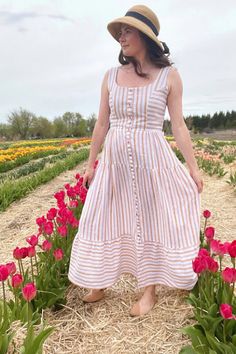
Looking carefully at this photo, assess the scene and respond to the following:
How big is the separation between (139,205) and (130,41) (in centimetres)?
102

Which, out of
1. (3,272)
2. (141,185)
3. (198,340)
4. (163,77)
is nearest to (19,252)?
(3,272)

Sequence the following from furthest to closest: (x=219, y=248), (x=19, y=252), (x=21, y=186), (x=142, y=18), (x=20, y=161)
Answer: (x=20, y=161), (x=21, y=186), (x=142, y=18), (x=19, y=252), (x=219, y=248)

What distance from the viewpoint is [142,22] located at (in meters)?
2.41

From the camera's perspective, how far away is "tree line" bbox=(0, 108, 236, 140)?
58.2 meters

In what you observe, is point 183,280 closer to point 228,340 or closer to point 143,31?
point 228,340

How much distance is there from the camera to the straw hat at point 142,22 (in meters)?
2.36

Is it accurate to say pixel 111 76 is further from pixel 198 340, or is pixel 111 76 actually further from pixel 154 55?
pixel 198 340

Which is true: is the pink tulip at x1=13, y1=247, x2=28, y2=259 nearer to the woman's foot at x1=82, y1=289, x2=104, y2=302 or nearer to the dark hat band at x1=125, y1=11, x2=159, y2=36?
the woman's foot at x1=82, y1=289, x2=104, y2=302

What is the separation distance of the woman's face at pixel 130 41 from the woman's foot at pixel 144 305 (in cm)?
156

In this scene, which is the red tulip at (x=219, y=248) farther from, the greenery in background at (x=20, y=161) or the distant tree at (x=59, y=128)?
the distant tree at (x=59, y=128)

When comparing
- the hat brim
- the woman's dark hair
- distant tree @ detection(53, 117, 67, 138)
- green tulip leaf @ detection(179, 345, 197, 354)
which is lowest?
distant tree @ detection(53, 117, 67, 138)

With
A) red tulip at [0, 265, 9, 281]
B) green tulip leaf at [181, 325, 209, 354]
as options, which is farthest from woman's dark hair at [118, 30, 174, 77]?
green tulip leaf at [181, 325, 209, 354]

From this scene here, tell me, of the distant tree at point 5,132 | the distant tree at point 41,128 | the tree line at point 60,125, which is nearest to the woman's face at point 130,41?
the tree line at point 60,125

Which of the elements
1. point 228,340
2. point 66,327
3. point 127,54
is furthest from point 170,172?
point 66,327
